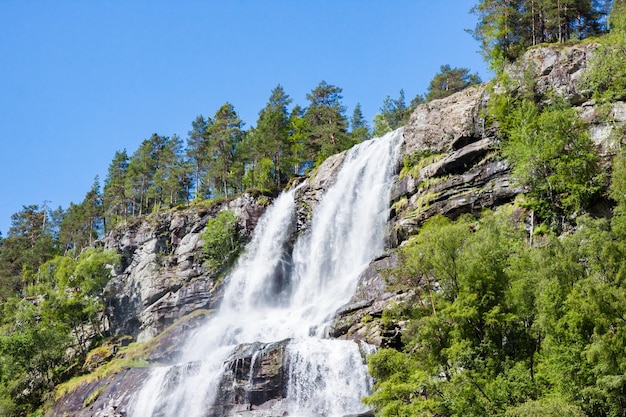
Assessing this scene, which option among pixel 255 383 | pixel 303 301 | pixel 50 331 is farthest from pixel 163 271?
pixel 255 383

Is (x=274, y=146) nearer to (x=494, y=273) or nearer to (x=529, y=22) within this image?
(x=529, y=22)

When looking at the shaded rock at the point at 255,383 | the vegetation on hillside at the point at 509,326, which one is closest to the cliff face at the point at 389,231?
the shaded rock at the point at 255,383

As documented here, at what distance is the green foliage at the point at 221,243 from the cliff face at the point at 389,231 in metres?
1.18

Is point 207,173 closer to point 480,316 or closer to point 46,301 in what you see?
point 46,301

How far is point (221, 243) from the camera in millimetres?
49156

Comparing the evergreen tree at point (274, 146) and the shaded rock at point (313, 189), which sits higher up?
the evergreen tree at point (274, 146)

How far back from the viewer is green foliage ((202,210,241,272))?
48.9m

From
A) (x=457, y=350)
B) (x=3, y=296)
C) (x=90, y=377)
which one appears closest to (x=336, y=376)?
(x=457, y=350)

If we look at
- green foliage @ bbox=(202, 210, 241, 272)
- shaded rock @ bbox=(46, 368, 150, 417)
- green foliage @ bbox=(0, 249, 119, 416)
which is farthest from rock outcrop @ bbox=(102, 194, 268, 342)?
shaded rock @ bbox=(46, 368, 150, 417)

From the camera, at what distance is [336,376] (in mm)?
26531

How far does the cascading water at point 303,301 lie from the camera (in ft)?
88.0

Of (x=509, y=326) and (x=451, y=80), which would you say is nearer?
(x=509, y=326)

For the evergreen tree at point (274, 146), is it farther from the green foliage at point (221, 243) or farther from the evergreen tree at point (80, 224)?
the evergreen tree at point (80, 224)

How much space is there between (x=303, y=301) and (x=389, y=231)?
858cm
